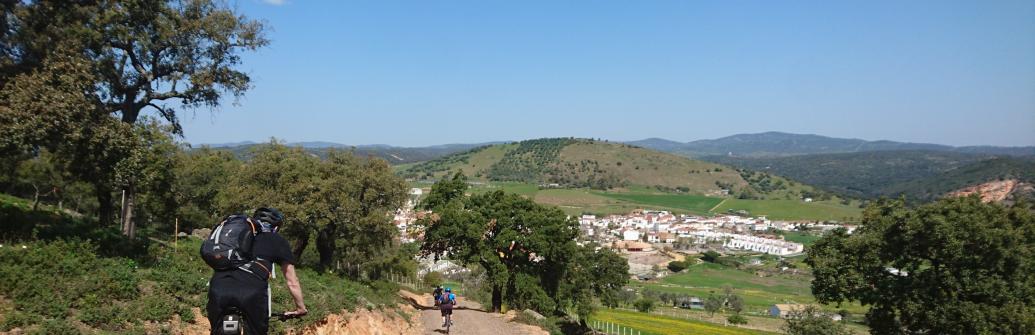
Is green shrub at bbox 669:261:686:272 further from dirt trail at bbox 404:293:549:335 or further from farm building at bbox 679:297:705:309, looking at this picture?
dirt trail at bbox 404:293:549:335

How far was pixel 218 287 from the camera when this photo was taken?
5.14 m

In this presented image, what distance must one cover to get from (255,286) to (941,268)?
24584 mm

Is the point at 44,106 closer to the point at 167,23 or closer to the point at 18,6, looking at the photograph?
the point at 18,6

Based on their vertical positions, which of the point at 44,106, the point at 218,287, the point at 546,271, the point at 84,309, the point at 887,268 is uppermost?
the point at 44,106

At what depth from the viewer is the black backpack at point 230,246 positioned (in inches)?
199

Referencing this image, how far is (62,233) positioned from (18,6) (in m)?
4.99

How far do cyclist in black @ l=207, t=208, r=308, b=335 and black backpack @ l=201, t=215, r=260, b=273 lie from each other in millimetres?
56

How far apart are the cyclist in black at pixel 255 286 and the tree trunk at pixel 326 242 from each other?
2094cm

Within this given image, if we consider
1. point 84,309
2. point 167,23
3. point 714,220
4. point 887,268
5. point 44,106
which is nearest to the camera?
point 84,309

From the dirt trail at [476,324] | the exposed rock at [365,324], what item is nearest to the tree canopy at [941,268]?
the dirt trail at [476,324]

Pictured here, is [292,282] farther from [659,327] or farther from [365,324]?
[659,327]

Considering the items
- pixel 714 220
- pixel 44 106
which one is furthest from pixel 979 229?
pixel 714 220

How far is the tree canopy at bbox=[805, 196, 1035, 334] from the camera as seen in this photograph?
20344 millimetres

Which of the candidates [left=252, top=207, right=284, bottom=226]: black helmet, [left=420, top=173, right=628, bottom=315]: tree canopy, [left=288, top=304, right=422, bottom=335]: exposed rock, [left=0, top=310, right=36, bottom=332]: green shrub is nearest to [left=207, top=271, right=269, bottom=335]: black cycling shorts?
[left=252, top=207, right=284, bottom=226]: black helmet
